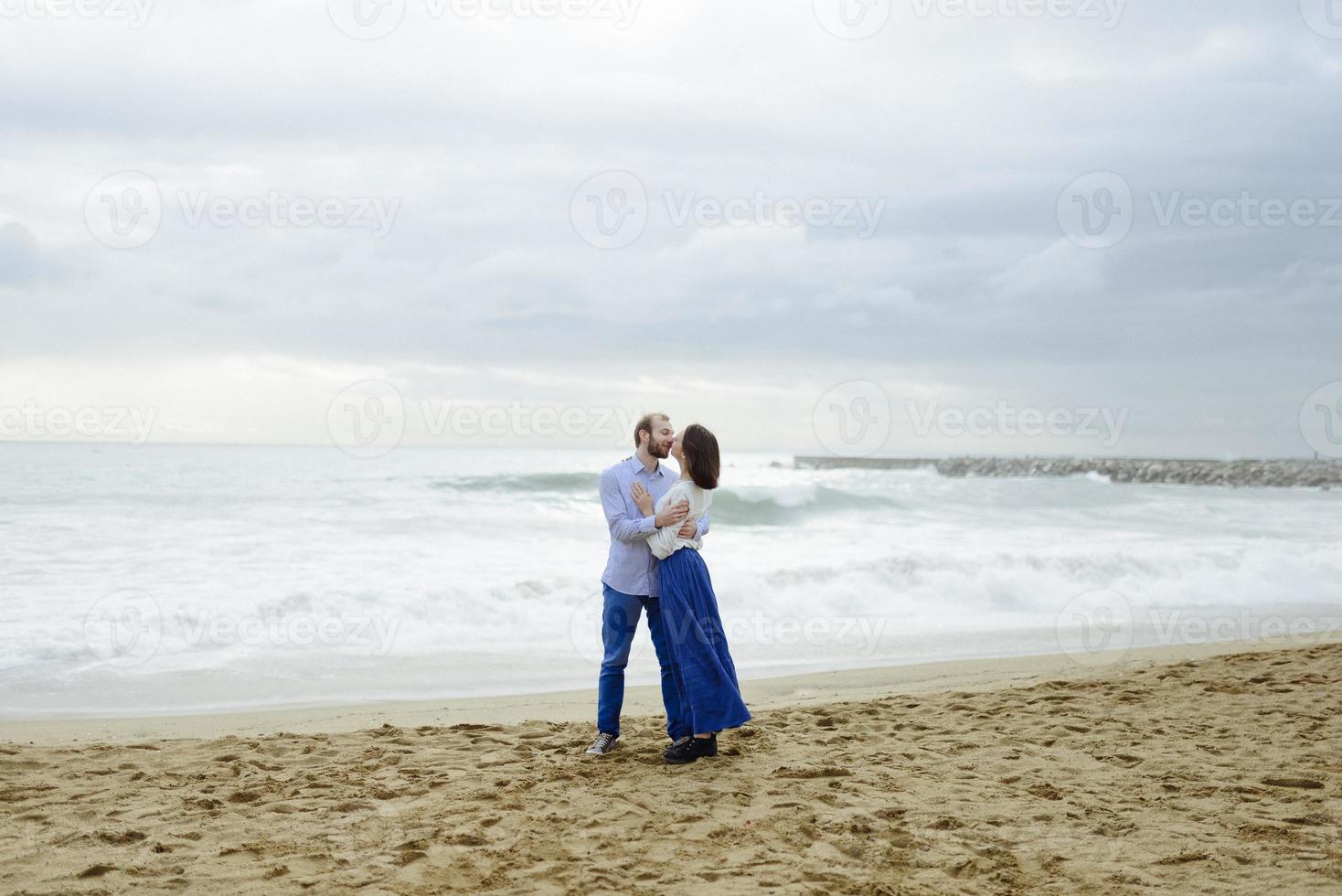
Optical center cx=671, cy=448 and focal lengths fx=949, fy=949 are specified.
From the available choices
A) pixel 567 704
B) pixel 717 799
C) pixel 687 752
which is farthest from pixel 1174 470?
pixel 717 799

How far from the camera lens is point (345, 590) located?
11.7 metres

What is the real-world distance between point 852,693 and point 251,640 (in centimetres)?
608

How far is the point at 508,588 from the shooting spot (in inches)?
479

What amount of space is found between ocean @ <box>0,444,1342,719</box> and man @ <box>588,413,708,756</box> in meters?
2.71

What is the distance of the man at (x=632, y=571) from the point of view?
528 cm

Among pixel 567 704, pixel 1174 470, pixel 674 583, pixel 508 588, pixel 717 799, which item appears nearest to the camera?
pixel 717 799

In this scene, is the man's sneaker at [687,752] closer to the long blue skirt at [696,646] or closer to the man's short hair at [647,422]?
the long blue skirt at [696,646]

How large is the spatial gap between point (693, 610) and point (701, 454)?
872mm

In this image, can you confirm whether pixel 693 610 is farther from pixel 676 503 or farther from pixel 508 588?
pixel 508 588

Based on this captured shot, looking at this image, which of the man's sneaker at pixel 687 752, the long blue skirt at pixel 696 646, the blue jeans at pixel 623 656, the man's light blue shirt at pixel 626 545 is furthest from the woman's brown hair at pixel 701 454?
the man's sneaker at pixel 687 752

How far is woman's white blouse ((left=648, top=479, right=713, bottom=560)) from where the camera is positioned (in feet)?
17.0

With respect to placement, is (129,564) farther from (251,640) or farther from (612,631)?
(612,631)

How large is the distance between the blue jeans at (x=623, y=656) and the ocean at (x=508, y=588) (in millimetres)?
2667

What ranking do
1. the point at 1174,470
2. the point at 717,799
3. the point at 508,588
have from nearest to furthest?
Answer: the point at 717,799, the point at 508,588, the point at 1174,470
